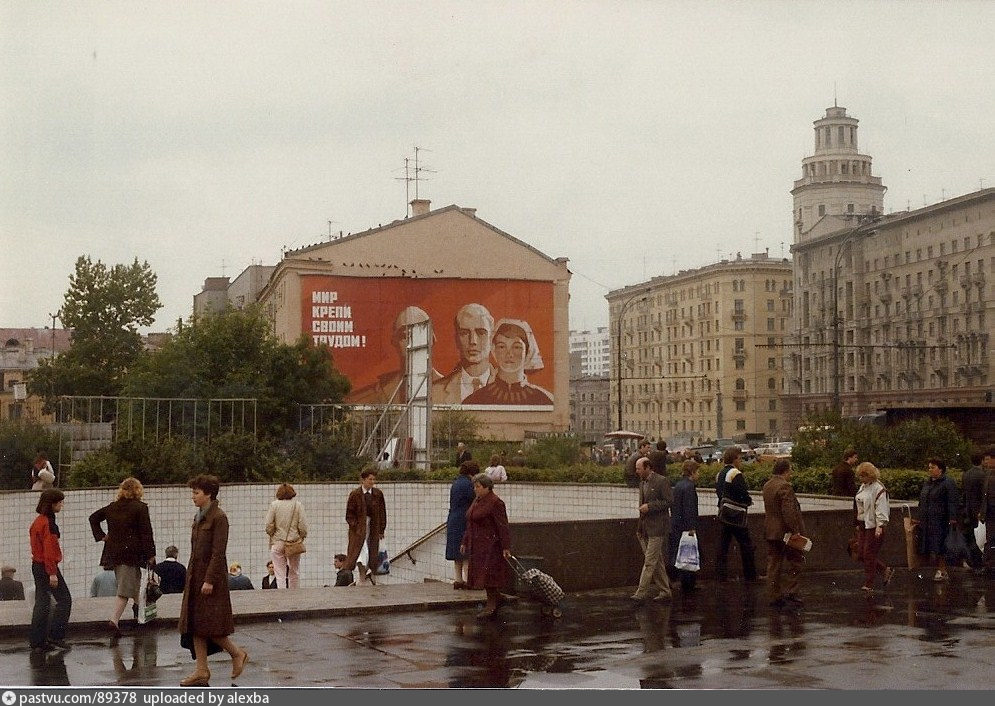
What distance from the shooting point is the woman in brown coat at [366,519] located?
17703mm

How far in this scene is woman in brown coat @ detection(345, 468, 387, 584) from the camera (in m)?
17.7

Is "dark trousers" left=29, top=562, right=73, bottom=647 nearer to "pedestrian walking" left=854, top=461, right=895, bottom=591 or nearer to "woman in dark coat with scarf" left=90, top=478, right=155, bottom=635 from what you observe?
"woman in dark coat with scarf" left=90, top=478, right=155, bottom=635

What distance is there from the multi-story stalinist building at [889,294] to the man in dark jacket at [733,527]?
34784 millimetres

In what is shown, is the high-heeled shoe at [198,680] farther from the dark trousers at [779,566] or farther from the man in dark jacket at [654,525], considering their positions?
A: the dark trousers at [779,566]

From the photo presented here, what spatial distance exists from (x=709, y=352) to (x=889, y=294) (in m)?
35.0

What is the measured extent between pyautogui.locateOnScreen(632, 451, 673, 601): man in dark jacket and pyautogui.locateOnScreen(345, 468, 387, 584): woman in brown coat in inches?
144

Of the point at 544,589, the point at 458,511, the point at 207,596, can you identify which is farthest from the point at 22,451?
the point at 207,596

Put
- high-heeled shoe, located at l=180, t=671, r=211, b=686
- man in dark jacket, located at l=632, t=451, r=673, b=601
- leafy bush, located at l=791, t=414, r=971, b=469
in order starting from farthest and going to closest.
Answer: leafy bush, located at l=791, t=414, r=971, b=469
man in dark jacket, located at l=632, t=451, r=673, b=601
high-heeled shoe, located at l=180, t=671, r=211, b=686

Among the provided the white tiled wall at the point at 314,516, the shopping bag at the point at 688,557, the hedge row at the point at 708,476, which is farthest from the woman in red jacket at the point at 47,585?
the hedge row at the point at 708,476

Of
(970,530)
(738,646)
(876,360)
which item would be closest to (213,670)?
(738,646)

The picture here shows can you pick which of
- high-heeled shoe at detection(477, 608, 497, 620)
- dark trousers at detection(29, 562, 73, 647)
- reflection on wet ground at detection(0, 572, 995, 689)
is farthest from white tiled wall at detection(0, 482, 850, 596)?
dark trousers at detection(29, 562, 73, 647)

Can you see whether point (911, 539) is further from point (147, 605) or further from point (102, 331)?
point (102, 331)

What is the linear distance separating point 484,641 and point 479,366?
174ft

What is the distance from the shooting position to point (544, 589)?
1413cm
